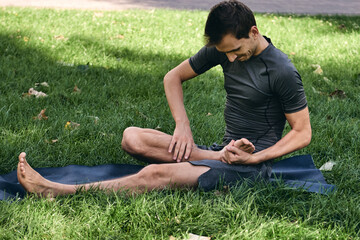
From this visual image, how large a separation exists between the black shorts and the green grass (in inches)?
2.5

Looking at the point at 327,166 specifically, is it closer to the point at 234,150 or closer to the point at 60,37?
the point at 234,150

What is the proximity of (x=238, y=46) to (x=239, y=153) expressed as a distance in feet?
1.82

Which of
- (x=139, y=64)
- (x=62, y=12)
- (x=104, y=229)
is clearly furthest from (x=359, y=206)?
(x=62, y=12)

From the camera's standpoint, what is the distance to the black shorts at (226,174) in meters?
2.54

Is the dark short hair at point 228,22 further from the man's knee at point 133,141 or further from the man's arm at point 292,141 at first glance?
the man's knee at point 133,141

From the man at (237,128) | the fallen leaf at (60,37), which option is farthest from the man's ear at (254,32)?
the fallen leaf at (60,37)

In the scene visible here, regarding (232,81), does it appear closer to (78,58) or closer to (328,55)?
(78,58)

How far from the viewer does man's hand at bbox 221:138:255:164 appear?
2469 mm

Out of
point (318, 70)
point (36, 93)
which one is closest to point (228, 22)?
point (36, 93)

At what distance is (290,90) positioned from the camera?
2465mm

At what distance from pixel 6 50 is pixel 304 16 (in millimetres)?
5750

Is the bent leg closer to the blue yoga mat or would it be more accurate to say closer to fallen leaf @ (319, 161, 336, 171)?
the blue yoga mat

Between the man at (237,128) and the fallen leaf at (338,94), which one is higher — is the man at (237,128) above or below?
above

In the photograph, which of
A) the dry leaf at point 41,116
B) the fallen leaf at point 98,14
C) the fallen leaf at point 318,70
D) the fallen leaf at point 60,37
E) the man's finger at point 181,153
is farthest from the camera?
the fallen leaf at point 98,14
